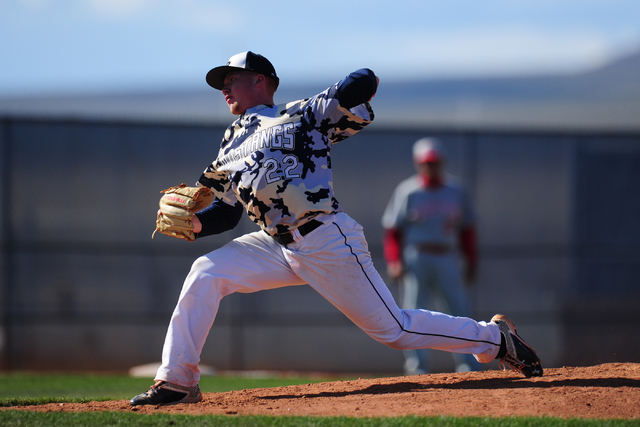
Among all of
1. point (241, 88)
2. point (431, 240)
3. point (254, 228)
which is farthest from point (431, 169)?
point (241, 88)

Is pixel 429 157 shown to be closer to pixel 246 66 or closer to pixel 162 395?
pixel 246 66

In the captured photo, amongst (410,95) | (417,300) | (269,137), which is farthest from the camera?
(410,95)

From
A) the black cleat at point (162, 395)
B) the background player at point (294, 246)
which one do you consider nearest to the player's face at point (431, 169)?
the background player at point (294, 246)

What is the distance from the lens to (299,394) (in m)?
3.69

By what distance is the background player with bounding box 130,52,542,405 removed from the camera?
3398mm

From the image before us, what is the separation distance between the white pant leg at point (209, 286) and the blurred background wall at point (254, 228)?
408cm

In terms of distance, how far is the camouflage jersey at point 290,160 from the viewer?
3390 millimetres

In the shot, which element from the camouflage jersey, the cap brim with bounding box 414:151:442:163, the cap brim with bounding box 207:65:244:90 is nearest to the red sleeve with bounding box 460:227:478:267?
the cap brim with bounding box 414:151:442:163

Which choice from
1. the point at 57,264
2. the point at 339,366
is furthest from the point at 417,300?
the point at 57,264

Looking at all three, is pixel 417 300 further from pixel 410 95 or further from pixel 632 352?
pixel 410 95

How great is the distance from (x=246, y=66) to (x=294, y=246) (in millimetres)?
1063

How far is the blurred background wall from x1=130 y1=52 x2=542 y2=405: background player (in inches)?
162

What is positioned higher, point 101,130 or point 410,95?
point 410,95

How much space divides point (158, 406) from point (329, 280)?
3.65 feet
